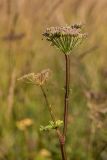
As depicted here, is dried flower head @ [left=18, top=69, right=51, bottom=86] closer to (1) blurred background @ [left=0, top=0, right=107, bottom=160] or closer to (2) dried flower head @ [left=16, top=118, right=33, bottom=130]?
(1) blurred background @ [left=0, top=0, right=107, bottom=160]

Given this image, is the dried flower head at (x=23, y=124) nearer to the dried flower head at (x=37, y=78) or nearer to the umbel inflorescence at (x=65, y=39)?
the dried flower head at (x=37, y=78)

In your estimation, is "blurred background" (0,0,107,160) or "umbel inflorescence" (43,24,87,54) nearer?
"umbel inflorescence" (43,24,87,54)

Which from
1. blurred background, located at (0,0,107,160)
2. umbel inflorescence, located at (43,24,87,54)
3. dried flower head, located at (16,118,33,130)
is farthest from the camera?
dried flower head, located at (16,118,33,130)

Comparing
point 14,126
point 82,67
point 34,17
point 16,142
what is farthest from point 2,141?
point 34,17

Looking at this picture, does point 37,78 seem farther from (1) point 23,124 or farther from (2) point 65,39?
(1) point 23,124

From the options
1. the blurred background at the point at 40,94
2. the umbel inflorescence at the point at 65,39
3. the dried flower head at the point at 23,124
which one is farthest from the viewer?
the dried flower head at the point at 23,124

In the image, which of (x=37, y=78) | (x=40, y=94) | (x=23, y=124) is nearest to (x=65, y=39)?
(x=37, y=78)

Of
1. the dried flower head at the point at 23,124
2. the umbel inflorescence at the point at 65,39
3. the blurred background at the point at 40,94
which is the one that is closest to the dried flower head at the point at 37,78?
the umbel inflorescence at the point at 65,39

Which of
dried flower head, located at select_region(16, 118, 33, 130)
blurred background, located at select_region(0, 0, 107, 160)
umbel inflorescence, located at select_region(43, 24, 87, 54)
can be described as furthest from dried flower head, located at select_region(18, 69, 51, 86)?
dried flower head, located at select_region(16, 118, 33, 130)
